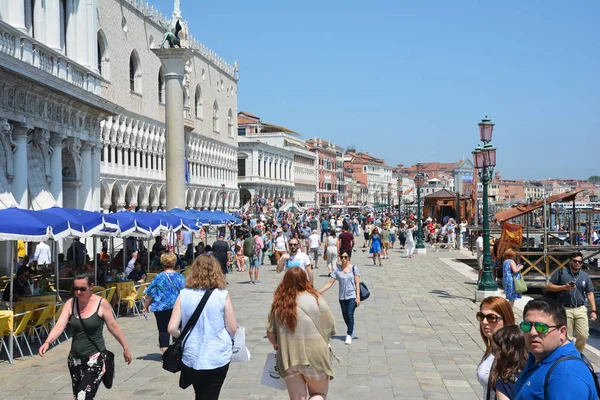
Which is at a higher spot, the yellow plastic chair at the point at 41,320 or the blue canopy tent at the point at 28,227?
the blue canopy tent at the point at 28,227

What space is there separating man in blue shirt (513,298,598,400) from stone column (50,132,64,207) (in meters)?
20.4

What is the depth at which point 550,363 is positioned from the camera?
3.07 m

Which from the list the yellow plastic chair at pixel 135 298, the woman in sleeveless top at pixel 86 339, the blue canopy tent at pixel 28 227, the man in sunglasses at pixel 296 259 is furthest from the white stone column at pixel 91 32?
the woman in sleeveless top at pixel 86 339

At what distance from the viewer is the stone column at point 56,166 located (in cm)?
2203

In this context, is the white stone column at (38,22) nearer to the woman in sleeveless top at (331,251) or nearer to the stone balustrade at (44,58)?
the stone balustrade at (44,58)

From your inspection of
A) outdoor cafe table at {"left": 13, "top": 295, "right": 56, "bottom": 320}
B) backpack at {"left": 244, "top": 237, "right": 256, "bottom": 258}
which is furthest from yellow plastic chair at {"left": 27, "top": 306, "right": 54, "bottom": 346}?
backpack at {"left": 244, "top": 237, "right": 256, "bottom": 258}

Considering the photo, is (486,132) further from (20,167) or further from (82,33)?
(82,33)

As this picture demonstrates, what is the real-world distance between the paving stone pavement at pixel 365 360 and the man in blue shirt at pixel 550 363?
14.0ft

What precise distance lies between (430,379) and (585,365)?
524 cm

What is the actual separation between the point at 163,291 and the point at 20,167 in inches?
503

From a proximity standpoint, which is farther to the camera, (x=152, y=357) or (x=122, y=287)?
(x=122, y=287)

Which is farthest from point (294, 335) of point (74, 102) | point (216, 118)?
point (216, 118)

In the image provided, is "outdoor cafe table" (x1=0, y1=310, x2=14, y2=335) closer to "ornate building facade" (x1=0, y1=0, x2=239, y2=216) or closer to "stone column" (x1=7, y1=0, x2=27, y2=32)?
"ornate building facade" (x1=0, y1=0, x2=239, y2=216)

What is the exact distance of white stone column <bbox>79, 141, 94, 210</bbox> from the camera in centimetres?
2503
